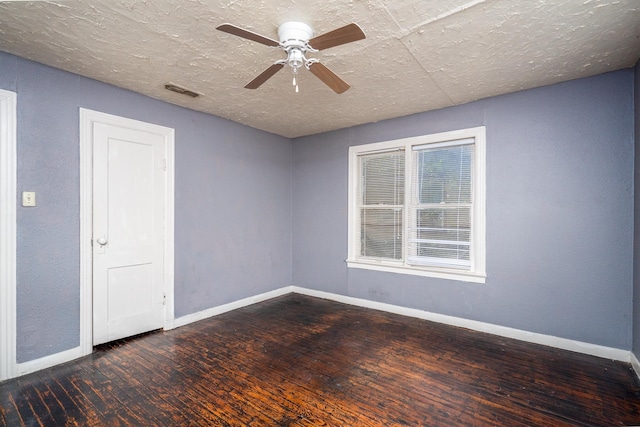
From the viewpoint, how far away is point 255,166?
4605mm

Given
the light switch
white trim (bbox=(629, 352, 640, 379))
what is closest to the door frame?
the light switch

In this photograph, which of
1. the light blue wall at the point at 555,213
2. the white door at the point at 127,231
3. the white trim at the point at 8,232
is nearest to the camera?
the white trim at the point at 8,232

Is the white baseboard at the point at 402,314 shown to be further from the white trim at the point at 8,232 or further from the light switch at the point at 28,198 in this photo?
the light switch at the point at 28,198

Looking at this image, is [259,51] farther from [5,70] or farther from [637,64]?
[637,64]

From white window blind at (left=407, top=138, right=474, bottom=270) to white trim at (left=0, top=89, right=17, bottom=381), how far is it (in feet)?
13.1

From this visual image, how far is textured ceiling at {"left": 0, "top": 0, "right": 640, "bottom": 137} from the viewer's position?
1.92 m

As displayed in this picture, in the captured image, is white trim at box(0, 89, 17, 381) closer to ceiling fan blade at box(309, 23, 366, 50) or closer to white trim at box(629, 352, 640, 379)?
ceiling fan blade at box(309, 23, 366, 50)

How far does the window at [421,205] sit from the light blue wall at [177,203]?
1.36m

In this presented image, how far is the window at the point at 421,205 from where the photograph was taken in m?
3.55

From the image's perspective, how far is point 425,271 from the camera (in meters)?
3.84

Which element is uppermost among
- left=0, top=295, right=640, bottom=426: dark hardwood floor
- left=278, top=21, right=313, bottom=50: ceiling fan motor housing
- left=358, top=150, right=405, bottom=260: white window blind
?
left=278, top=21, right=313, bottom=50: ceiling fan motor housing

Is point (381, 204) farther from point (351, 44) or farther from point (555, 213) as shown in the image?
point (351, 44)

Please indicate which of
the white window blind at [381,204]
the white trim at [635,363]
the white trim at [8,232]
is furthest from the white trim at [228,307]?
the white trim at [635,363]

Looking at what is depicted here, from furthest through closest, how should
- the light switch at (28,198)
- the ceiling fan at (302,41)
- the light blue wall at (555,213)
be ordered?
the light blue wall at (555,213) → the light switch at (28,198) → the ceiling fan at (302,41)
